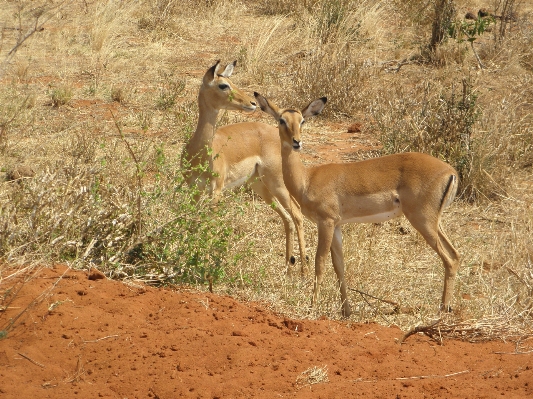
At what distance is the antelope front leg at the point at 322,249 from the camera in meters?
6.40

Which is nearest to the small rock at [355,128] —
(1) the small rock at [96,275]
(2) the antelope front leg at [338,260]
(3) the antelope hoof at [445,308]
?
(2) the antelope front leg at [338,260]

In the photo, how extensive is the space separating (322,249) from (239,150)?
198 centimetres

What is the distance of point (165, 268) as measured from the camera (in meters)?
5.43

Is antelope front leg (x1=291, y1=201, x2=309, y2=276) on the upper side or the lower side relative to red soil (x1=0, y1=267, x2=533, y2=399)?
lower

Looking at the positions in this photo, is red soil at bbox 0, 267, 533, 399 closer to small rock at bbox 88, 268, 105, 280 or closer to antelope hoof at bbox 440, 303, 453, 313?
small rock at bbox 88, 268, 105, 280

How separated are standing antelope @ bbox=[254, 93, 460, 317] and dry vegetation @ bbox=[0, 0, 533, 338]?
350 millimetres

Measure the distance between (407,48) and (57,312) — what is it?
10649 millimetres

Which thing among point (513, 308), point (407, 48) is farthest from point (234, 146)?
point (407, 48)

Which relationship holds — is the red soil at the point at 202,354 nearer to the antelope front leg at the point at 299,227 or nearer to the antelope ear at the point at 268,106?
Result: the antelope ear at the point at 268,106

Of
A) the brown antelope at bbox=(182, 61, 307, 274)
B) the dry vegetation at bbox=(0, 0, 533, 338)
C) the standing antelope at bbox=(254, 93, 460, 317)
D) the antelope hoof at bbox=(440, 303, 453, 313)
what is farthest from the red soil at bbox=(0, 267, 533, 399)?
the brown antelope at bbox=(182, 61, 307, 274)

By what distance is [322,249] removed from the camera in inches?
255

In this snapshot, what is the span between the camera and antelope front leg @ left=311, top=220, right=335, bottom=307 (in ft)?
21.0

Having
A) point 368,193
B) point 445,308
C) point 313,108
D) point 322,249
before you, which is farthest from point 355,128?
point 445,308

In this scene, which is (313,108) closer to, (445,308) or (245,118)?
(445,308)
